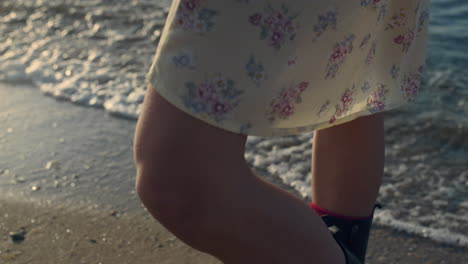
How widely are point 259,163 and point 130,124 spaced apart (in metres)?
0.66

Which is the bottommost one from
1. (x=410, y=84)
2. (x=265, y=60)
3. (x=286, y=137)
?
(x=286, y=137)

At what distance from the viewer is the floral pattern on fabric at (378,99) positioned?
1.30 metres

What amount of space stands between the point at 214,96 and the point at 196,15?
0.13 metres

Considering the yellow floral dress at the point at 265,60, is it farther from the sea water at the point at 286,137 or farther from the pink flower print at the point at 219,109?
the sea water at the point at 286,137

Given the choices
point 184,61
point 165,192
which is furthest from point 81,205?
point 184,61

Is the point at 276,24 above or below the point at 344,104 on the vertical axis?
above

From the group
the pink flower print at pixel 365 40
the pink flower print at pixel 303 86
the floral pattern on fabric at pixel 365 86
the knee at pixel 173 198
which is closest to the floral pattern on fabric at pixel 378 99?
the floral pattern on fabric at pixel 365 86

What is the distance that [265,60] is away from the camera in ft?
3.26

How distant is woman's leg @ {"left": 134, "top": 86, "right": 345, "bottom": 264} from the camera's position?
3.26 feet

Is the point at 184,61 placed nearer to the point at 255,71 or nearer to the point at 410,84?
the point at 255,71

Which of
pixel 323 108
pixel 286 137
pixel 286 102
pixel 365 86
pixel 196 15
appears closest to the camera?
pixel 196 15

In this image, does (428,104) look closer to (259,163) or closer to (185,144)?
Result: (259,163)

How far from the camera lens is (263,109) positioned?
1.02 metres

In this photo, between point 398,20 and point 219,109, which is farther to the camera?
point 398,20
